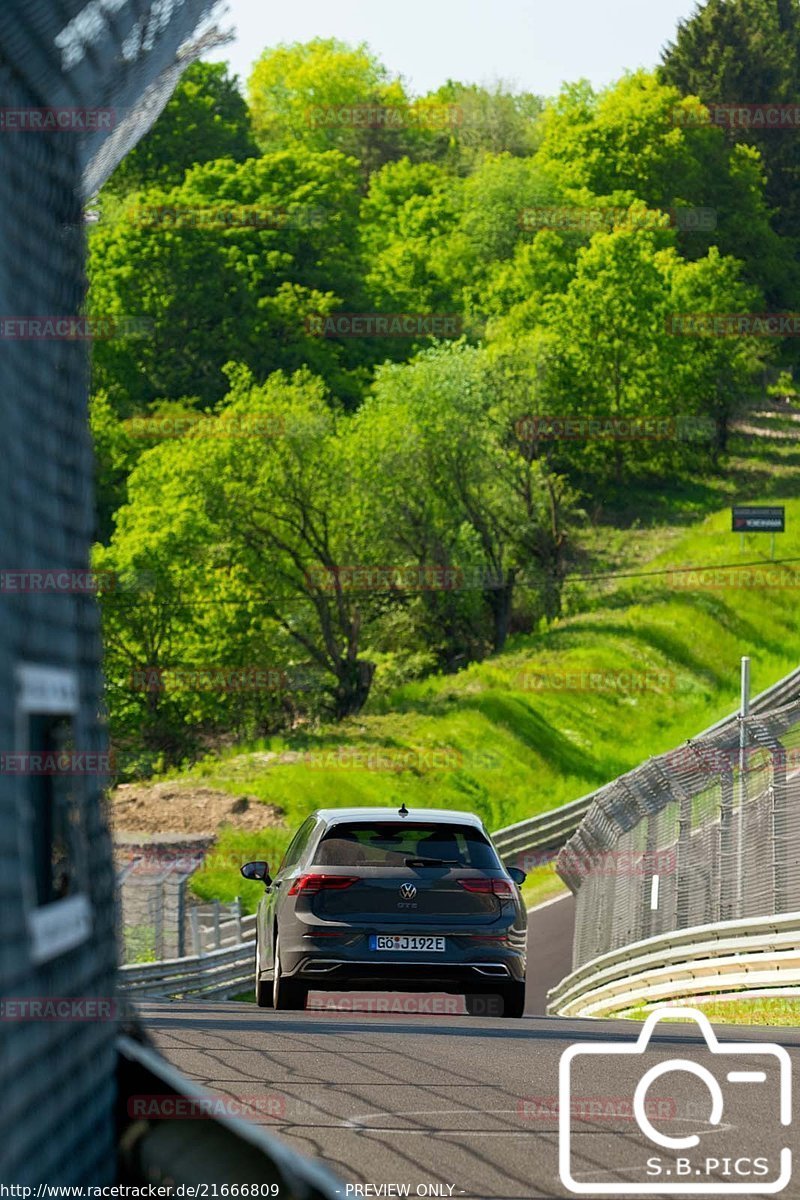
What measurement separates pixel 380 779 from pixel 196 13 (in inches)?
2199

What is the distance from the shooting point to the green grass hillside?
59.2 metres

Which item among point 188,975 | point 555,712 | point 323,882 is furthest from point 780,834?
point 555,712

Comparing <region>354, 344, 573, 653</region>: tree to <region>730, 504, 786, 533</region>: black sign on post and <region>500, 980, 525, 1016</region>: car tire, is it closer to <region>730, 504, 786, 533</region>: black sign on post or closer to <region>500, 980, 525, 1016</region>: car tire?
<region>730, 504, 786, 533</region>: black sign on post

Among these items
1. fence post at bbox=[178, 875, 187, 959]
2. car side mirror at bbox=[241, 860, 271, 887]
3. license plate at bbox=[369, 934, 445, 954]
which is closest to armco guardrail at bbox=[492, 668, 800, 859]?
fence post at bbox=[178, 875, 187, 959]

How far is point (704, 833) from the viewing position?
21.0 meters

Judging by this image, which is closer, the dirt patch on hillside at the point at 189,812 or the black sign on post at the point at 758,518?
the dirt patch on hillside at the point at 189,812

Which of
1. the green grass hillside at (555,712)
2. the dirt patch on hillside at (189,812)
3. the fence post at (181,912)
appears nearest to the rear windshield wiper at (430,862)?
the fence post at (181,912)

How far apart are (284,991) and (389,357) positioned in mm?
85345

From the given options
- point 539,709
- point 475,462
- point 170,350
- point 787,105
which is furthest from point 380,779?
point 787,105

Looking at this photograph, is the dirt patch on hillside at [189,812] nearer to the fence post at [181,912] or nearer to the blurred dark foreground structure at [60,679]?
the fence post at [181,912]

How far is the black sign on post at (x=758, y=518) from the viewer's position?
70188 millimetres

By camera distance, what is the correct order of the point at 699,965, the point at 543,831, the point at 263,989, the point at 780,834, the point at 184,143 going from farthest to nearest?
1. the point at 184,143
2. the point at 543,831
3. the point at 699,965
4. the point at 780,834
5. the point at 263,989

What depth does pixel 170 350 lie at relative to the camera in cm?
9250

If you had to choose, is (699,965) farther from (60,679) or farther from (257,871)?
(60,679)
